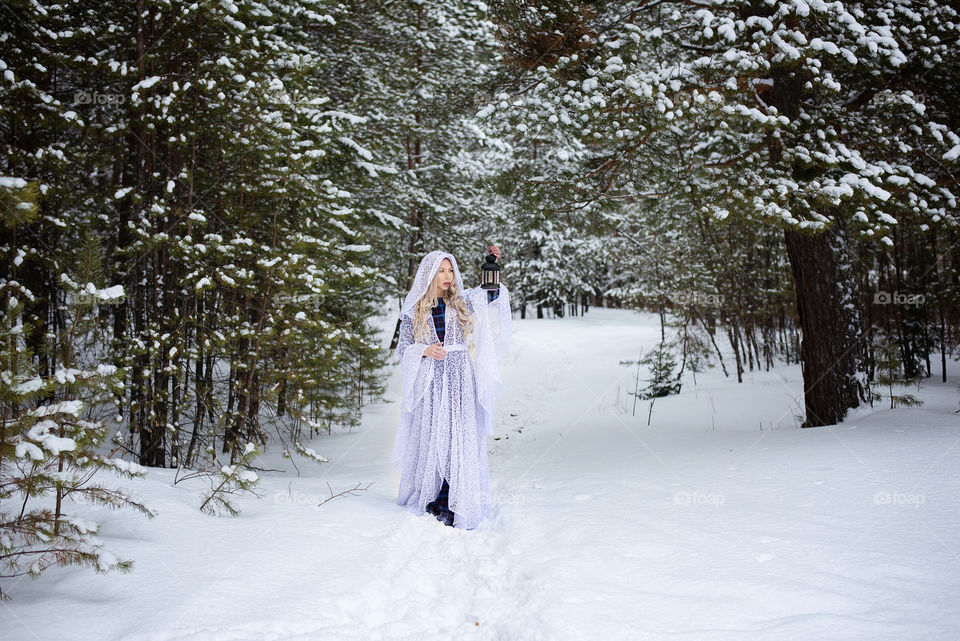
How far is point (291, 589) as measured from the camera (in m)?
3.34

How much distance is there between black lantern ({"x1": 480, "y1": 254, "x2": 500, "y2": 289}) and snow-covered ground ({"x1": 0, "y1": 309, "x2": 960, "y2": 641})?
82.1 inches

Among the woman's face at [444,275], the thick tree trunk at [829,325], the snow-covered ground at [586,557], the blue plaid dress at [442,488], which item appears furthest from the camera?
the thick tree trunk at [829,325]

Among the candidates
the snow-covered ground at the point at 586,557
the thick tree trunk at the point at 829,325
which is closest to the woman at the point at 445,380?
the snow-covered ground at the point at 586,557

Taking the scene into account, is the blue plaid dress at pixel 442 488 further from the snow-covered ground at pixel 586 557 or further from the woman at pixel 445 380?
the snow-covered ground at pixel 586 557

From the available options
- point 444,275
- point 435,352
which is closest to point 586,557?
point 435,352

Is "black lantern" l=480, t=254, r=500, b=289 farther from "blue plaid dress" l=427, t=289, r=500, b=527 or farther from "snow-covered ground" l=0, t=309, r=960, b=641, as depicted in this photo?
"snow-covered ground" l=0, t=309, r=960, b=641

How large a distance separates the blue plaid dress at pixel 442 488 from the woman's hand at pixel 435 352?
0.55 feet

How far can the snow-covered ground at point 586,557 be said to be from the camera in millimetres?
2836

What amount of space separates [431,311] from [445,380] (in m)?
0.66

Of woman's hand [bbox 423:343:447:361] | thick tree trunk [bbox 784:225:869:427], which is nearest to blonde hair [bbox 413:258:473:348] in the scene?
woman's hand [bbox 423:343:447:361]

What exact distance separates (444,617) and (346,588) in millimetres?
610

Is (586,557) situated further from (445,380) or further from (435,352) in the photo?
(435,352)

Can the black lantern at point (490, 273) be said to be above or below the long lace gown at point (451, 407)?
above

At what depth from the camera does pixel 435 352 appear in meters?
5.25
